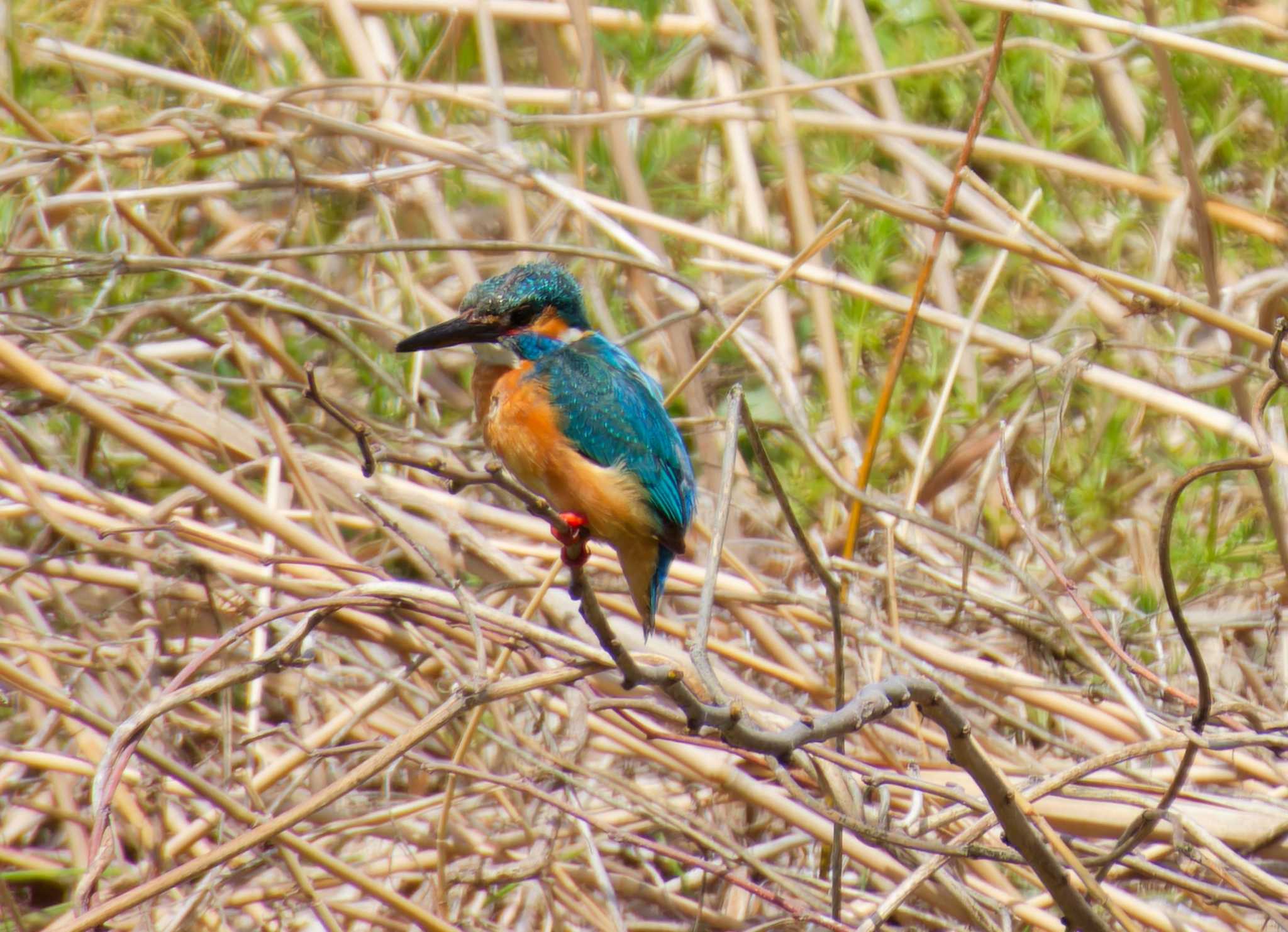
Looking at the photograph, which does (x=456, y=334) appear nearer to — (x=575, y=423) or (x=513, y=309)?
(x=513, y=309)

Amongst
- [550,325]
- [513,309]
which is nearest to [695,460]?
[550,325]

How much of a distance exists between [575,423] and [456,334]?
0.25m

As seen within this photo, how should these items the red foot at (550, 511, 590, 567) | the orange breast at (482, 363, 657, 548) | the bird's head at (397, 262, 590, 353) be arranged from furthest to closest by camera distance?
the bird's head at (397, 262, 590, 353) → the orange breast at (482, 363, 657, 548) → the red foot at (550, 511, 590, 567)

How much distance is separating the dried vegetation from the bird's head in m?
0.09

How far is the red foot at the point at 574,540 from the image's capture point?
1582 mm

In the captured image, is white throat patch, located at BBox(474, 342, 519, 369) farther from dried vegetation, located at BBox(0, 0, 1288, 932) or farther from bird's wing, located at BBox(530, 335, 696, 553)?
dried vegetation, located at BBox(0, 0, 1288, 932)

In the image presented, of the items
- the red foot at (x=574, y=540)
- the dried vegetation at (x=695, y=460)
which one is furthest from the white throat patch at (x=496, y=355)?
the red foot at (x=574, y=540)

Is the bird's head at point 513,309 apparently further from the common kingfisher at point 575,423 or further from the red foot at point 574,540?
the red foot at point 574,540

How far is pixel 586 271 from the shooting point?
306 cm

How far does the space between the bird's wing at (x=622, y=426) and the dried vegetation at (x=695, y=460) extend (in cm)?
10

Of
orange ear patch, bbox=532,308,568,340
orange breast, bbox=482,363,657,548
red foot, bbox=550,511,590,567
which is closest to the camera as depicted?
red foot, bbox=550,511,590,567

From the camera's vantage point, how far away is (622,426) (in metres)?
2.13

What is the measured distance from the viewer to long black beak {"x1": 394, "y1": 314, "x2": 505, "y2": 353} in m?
2.06

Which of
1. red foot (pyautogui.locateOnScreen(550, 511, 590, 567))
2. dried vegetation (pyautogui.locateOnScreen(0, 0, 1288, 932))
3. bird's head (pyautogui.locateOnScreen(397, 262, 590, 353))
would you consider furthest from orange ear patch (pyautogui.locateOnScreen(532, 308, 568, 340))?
red foot (pyautogui.locateOnScreen(550, 511, 590, 567))
